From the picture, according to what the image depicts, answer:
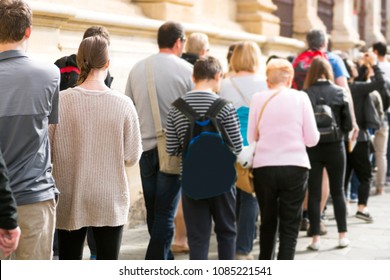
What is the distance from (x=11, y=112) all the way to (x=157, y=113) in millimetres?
2283

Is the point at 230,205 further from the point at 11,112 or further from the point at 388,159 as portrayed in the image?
the point at 388,159

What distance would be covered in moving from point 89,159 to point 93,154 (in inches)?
1.4

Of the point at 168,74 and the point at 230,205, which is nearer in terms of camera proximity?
the point at 230,205

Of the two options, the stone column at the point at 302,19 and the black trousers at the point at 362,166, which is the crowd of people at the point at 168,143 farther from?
the stone column at the point at 302,19

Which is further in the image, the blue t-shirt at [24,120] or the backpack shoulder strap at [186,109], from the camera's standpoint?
the backpack shoulder strap at [186,109]

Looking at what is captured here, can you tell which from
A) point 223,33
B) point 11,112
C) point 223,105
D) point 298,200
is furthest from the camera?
point 223,33

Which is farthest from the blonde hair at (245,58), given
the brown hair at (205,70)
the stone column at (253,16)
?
the stone column at (253,16)

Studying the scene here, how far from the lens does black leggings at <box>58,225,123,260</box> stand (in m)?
4.43

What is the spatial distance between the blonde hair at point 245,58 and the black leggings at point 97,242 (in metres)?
2.45

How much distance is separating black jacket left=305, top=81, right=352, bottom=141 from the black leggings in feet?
9.89

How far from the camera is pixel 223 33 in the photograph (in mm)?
11539

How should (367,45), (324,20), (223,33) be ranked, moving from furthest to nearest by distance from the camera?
(367,45), (324,20), (223,33)

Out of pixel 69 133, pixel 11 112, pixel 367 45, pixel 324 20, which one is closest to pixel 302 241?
pixel 69 133

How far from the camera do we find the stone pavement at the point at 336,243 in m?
6.90
